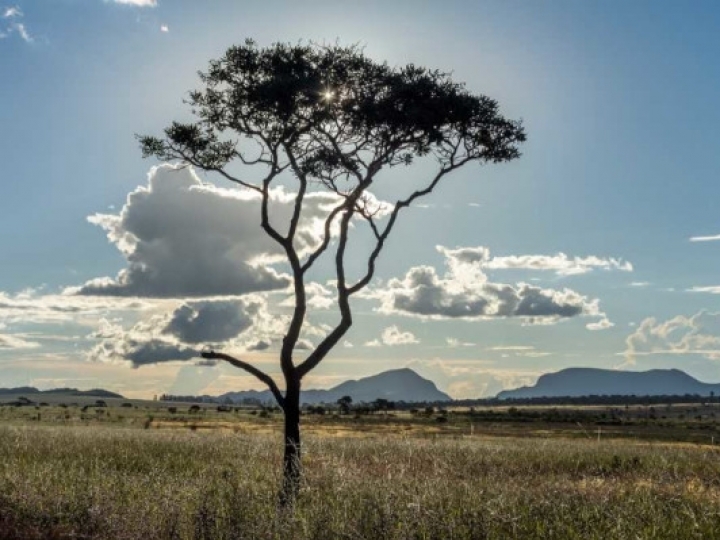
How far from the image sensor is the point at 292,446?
21219 millimetres

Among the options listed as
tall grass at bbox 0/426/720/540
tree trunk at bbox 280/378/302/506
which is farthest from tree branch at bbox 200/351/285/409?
tall grass at bbox 0/426/720/540

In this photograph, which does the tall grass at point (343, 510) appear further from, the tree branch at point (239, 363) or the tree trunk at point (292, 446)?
the tree branch at point (239, 363)

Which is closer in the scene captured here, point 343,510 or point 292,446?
point 343,510

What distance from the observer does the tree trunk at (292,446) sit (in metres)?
19.2

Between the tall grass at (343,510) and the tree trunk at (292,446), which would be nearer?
the tall grass at (343,510)

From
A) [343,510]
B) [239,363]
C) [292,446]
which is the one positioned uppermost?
[239,363]

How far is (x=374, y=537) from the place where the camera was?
12.9m

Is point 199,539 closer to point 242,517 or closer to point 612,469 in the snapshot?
point 242,517

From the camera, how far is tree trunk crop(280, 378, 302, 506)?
19172 millimetres

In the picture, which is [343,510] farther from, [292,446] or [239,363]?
[239,363]

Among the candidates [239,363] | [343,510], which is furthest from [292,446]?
[343,510]

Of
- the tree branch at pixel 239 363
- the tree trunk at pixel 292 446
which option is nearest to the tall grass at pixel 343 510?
the tree trunk at pixel 292 446

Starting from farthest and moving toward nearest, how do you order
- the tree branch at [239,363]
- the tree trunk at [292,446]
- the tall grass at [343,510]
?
the tree branch at [239,363], the tree trunk at [292,446], the tall grass at [343,510]

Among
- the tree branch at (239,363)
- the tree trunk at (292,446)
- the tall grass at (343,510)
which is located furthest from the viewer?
the tree branch at (239,363)
